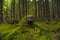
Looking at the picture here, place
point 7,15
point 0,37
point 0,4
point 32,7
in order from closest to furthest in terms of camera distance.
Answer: point 0,37 → point 0,4 → point 7,15 → point 32,7

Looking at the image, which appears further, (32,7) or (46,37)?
(32,7)

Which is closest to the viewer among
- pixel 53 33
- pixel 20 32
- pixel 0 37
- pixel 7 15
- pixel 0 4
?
pixel 0 37

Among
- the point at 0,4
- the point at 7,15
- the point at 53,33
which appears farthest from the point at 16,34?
the point at 7,15

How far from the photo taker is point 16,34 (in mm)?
8320

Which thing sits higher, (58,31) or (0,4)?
(0,4)

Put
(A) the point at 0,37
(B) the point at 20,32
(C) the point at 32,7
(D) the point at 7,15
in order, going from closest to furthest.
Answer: (A) the point at 0,37, (B) the point at 20,32, (D) the point at 7,15, (C) the point at 32,7

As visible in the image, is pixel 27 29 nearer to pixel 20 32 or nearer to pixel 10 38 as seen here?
pixel 20 32

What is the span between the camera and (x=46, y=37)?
8031mm

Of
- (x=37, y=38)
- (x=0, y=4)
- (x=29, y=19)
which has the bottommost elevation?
(x=37, y=38)

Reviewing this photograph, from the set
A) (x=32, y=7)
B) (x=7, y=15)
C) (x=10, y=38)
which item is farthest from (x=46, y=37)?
(x=32, y=7)

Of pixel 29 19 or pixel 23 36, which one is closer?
pixel 23 36

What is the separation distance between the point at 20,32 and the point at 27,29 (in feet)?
1.63

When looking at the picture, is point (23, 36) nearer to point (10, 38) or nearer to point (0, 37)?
point (10, 38)

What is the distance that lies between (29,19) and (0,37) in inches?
84.5
